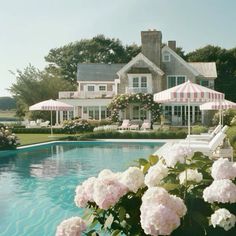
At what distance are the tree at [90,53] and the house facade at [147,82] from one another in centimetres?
2734

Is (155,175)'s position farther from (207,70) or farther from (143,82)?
(207,70)

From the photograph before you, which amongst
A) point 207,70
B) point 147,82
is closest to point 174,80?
point 147,82

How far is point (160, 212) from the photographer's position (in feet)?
8.64

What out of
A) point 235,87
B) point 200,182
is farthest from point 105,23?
point 235,87

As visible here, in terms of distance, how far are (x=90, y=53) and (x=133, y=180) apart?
74.5 metres

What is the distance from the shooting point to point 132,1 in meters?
16.5

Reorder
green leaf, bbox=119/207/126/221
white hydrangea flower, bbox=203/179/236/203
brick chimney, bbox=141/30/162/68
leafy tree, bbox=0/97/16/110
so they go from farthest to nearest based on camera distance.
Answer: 1. leafy tree, bbox=0/97/16/110
2. brick chimney, bbox=141/30/162/68
3. green leaf, bbox=119/207/126/221
4. white hydrangea flower, bbox=203/179/236/203

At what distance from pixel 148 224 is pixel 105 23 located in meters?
21.1

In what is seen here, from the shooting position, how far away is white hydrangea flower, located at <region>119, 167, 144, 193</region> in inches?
124

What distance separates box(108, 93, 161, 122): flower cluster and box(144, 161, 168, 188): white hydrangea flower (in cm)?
3942

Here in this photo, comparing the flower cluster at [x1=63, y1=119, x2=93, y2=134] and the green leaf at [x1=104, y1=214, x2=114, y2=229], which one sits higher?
the flower cluster at [x1=63, y1=119, x2=93, y2=134]

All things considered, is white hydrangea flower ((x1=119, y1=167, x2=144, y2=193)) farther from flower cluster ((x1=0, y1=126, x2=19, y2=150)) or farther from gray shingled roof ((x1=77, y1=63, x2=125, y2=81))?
gray shingled roof ((x1=77, y1=63, x2=125, y2=81))

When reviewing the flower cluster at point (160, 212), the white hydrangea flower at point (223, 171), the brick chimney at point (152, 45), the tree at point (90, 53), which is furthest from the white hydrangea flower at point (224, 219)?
the tree at point (90, 53)


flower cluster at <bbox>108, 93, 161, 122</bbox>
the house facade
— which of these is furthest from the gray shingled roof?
flower cluster at <bbox>108, 93, 161, 122</bbox>
